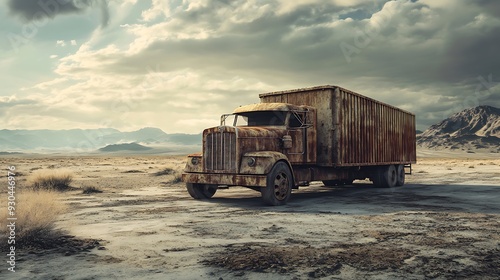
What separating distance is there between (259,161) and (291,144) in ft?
4.91

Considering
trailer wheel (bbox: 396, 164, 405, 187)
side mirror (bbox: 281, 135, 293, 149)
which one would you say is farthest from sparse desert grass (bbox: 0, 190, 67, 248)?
trailer wheel (bbox: 396, 164, 405, 187)

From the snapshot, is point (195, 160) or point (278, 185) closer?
point (278, 185)

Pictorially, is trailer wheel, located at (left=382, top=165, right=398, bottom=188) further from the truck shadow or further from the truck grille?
the truck grille

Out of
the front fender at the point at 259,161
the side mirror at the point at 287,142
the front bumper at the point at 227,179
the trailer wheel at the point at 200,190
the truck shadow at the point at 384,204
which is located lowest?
the truck shadow at the point at 384,204

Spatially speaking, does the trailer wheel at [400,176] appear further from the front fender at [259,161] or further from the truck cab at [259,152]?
the front fender at [259,161]

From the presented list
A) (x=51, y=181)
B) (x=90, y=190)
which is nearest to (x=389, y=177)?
(x=90, y=190)

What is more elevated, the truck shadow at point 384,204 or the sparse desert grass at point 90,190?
the sparse desert grass at point 90,190

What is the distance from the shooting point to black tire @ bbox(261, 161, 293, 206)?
33.3 feet

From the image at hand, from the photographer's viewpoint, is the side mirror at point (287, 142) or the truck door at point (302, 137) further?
the truck door at point (302, 137)

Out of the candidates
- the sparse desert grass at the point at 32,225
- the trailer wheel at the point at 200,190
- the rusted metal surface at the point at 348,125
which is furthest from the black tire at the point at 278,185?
the sparse desert grass at the point at 32,225

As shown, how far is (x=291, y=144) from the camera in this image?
11328 millimetres

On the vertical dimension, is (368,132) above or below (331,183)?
above

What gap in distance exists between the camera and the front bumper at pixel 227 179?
33.0ft

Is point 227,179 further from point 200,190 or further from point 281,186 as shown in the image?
point 200,190
